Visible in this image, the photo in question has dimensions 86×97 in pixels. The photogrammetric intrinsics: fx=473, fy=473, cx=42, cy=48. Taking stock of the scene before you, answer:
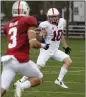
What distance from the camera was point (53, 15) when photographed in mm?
9398

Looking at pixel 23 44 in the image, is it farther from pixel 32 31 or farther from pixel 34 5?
pixel 34 5

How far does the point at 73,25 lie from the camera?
2856 centimetres

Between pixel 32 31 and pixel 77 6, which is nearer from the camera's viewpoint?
pixel 32 31

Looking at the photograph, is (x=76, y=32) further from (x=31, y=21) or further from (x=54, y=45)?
(x=31, y=21)

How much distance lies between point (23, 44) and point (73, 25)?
2218cm

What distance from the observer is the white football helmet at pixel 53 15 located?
30.7 ft

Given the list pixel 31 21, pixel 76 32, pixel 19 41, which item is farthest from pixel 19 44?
pixel 76 32

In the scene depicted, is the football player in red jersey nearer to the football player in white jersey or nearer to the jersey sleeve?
the jersey sleeve

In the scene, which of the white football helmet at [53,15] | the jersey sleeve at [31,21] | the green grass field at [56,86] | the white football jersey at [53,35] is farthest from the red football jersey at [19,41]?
the white football jersey at [53,35]

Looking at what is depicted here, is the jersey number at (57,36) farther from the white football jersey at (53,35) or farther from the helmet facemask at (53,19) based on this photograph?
the helmet facemask at (53,19)

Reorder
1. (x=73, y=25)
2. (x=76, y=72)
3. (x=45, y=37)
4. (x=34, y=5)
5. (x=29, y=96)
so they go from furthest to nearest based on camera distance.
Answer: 1. (x=34, y=5)
2. (x=73, y=25)
3. (x=76, y=72)
4. (x=45, y=37)
5. (x=29, y=96)

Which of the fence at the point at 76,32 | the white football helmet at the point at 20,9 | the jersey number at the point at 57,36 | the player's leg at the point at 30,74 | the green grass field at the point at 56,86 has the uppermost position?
the white football helmet at the point at 20,9

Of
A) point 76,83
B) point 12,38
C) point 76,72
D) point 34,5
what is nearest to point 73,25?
point 34,5

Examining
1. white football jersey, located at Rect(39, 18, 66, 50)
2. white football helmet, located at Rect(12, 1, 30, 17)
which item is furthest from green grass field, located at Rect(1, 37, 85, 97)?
white football helmet, located at Rect(12, 1, 30, 17)
